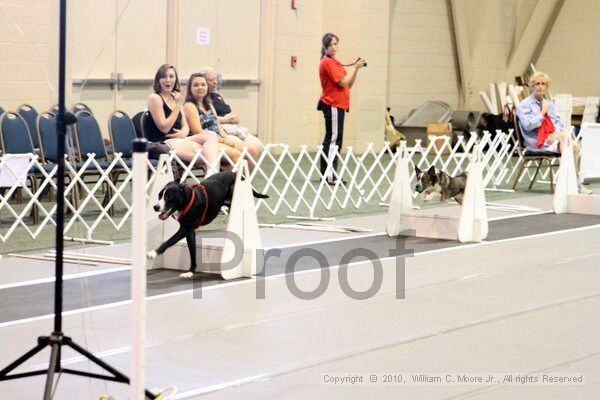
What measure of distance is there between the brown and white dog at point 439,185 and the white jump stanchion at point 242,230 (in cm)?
217

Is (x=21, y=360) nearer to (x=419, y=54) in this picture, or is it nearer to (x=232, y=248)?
(x=232, y=248)

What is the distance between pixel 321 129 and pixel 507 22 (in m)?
4.42

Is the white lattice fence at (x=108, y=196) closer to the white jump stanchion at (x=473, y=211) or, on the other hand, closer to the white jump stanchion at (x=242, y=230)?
the white jump stanchion at (x=473, y=211)

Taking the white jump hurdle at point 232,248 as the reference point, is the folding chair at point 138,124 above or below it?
above

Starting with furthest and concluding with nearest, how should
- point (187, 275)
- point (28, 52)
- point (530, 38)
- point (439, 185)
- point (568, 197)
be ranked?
point (530, 38) < point (28, 52) < point (568, 197) < point (439, 185) < point (187, 275)

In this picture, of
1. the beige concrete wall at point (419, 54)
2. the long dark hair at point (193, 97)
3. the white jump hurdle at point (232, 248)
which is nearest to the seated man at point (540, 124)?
the long dark hair at point (193, 97)

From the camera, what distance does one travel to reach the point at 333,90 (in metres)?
10.2

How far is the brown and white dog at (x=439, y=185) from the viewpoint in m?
7.66

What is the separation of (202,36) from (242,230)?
7017mm

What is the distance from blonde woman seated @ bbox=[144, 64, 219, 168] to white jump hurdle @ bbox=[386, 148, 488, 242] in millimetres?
1552

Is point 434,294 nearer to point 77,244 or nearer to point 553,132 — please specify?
point 77,244

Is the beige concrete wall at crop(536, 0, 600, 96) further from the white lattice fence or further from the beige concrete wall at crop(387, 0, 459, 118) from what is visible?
the white lattice fence

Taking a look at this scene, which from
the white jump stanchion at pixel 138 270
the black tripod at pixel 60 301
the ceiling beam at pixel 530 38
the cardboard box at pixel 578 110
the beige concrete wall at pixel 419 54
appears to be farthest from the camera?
the ceiling beam at pixel 530 38

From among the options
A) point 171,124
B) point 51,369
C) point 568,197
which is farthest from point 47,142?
point 51,369
